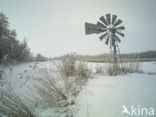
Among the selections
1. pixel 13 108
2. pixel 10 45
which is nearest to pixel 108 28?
pixel 13 108

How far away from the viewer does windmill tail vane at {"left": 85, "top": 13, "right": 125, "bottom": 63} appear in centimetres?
634

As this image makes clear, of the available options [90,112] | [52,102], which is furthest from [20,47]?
[90,112]

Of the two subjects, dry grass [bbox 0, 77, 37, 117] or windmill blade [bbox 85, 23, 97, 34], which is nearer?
dry grass [bbox 0, 77, 37, 117]

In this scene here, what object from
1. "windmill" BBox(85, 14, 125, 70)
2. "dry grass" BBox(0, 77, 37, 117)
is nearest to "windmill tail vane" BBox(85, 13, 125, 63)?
"windmill" BBox(85, 14, 125, 70)

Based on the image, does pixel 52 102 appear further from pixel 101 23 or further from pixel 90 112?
pixel 101 23

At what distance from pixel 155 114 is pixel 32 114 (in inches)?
64.2

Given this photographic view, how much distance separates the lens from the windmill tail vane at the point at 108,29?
634 cm

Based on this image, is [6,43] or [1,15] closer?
[6,43]

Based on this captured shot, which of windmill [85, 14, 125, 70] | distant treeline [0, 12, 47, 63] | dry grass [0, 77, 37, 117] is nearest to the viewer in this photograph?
dry grass [0, 77, 37, 117]

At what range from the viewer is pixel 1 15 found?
9750mm

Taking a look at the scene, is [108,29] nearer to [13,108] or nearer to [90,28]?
[90,28]

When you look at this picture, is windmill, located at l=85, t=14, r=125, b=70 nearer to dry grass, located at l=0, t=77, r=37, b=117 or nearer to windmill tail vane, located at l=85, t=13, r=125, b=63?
windmill tail vane, located at l=85, t=13, r=125, b=63

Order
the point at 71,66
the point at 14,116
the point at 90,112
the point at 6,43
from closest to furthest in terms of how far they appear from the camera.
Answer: the point at 90,112 → the point at 14,116 → the point at 71,66 → the point at 6,43

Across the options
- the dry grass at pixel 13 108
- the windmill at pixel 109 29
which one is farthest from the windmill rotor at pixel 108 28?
the dry grass at pixel 13 108
